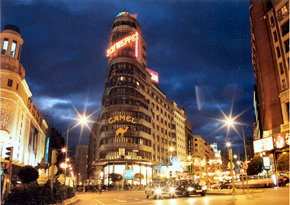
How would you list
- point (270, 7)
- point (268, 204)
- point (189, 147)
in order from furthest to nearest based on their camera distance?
point (189, 147) → point (270, 7) → point (268, 204)

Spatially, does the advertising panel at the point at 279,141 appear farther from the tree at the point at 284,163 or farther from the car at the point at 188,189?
A: the car at the point at 188,189

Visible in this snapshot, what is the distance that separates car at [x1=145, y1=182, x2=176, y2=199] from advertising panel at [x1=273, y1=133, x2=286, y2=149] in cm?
2493

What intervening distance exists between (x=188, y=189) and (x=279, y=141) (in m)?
24.2

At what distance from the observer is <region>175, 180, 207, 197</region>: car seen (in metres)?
28.7

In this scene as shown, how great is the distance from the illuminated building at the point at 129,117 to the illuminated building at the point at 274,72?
39.4m

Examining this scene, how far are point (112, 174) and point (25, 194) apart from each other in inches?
2291

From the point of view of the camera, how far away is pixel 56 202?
64.2 ft

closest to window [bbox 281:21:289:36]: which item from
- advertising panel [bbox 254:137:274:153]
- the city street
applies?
advertising panel [bbox 254:137:274:153]

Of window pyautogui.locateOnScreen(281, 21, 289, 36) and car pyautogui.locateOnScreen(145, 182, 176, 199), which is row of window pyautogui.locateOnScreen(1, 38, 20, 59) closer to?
car pyautogui.locateOnScreen(145, 182, 176, 199)

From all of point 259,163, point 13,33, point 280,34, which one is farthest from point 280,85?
point 13,33

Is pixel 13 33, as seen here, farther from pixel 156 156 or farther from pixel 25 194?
pixel 156 156

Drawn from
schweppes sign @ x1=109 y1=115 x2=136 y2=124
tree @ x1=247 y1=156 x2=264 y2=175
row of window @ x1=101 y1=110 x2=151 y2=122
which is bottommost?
tree @ x1=247 y1=156 x2=264 y2=175

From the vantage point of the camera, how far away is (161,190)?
28.1 meters

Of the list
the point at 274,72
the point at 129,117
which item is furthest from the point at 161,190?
the point at 129,117
